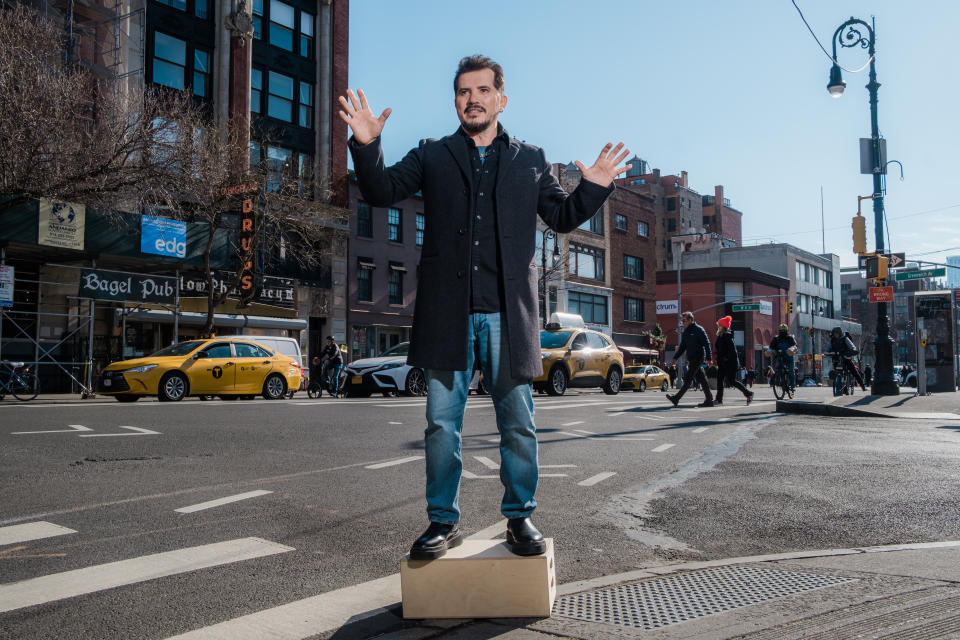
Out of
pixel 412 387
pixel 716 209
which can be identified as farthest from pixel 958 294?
pixel 716 209

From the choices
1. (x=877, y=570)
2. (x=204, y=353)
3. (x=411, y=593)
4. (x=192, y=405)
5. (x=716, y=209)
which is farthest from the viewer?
(x=716, y=209)

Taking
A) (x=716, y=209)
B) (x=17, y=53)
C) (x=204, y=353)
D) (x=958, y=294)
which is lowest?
(x=204, y=353)

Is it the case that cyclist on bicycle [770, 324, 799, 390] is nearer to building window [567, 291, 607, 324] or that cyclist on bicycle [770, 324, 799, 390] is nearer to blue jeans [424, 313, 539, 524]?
blue jeans [424, 313, 539, 524]

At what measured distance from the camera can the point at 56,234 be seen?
65.6 feet

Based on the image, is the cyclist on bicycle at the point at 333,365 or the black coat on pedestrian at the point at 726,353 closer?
the black coat on pedestrian at the point at 726,353

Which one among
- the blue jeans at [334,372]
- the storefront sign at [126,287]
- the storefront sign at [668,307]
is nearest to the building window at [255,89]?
the storefront sign at [126,287]

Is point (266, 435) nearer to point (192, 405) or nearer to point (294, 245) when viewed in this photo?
point (192, 405)

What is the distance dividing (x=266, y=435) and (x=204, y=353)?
9824 mm

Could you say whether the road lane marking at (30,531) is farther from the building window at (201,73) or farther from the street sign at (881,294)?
the building window at (201,73)

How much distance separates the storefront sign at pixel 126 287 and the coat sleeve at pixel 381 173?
18854 mm

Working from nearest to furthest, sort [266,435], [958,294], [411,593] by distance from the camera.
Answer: [411,593], [266,435], [958,294]

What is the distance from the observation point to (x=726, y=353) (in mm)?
16500

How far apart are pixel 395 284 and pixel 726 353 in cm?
2306

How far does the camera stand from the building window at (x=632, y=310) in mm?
55969
